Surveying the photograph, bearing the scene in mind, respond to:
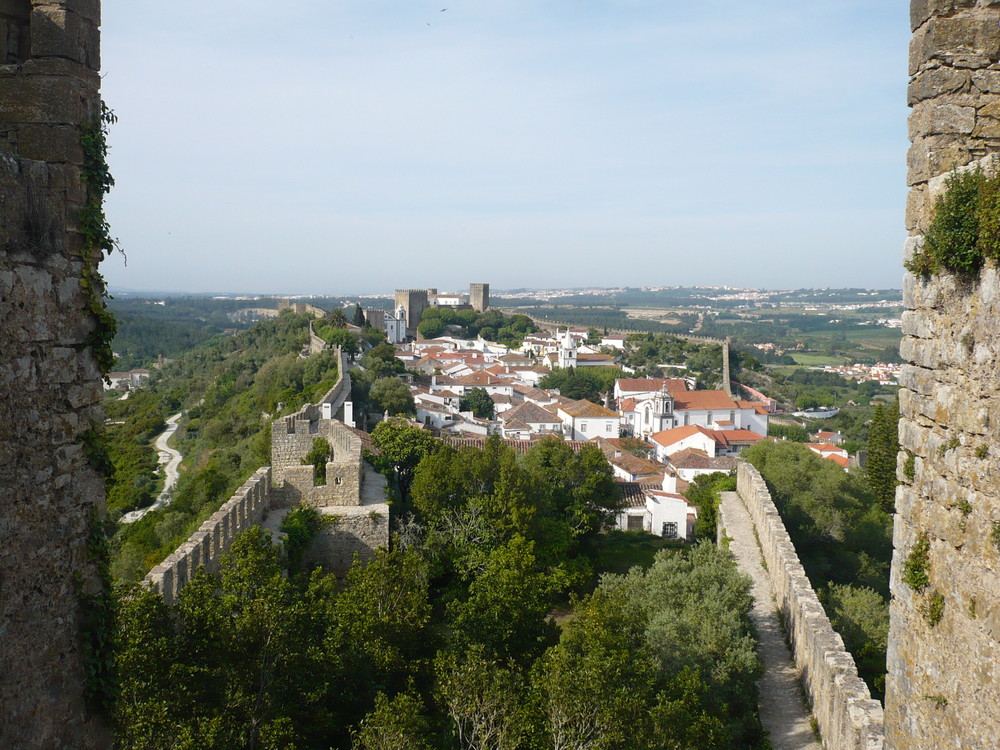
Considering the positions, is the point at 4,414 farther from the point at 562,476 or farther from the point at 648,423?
the point at 648,423

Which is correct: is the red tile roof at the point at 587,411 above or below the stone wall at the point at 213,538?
below

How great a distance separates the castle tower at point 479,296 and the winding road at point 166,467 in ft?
153

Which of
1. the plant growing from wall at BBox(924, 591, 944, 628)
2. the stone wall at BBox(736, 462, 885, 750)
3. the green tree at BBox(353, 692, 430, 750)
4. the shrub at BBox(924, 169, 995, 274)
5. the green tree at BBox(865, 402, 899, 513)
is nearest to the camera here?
the shrub at BBox(924, 169, 995, 274)

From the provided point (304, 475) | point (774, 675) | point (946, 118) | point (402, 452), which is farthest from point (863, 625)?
point (946, 118)

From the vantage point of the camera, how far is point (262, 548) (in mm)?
6855

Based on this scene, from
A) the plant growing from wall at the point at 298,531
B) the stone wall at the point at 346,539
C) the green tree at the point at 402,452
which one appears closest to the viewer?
the plant growing from wall at the point at 298,531

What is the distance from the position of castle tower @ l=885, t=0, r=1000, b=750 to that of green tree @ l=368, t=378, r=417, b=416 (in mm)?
23989

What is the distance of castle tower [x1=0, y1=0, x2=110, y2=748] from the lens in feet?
9.44

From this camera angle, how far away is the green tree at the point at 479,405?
39.2 metres

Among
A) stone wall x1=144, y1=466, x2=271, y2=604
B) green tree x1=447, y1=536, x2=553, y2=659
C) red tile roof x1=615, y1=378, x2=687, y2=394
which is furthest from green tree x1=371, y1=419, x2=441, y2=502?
red tile roof x1=615, y1=378, x2=687, y2=394

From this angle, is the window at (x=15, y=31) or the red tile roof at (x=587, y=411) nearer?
the window at (x=15, y=31)

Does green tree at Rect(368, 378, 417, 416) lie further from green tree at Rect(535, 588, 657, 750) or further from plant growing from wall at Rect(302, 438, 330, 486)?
green tree at Rect(535, 588, 657, 750)

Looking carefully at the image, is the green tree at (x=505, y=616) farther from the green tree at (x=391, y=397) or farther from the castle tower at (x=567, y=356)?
the castle tower at (x=567, y=356)

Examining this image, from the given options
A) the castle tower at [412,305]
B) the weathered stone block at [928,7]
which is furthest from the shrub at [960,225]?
the castle tower at [412,305]
